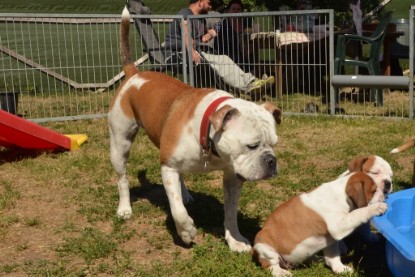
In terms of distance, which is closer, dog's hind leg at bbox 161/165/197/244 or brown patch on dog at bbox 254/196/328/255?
brown patch on dog at bbox 254/196/328/255

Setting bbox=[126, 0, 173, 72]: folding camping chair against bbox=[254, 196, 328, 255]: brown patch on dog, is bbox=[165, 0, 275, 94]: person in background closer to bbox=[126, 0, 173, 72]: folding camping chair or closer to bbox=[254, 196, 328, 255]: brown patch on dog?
bbox=[126, 0, 173, 72]: folding camping chair

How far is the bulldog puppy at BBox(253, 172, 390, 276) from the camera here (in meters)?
3.52

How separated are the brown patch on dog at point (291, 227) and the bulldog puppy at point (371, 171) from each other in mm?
493

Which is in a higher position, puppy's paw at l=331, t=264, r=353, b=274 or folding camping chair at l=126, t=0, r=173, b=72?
folding camping chair at l=126, t=0, r=173, b=72

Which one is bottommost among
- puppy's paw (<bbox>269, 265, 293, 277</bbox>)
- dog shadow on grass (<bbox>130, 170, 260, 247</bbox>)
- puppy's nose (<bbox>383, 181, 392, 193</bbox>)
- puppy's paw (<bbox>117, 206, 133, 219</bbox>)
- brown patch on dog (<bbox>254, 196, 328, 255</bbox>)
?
dog shadow on grass (<bbox>130, 170, 260, 247</bbox>)

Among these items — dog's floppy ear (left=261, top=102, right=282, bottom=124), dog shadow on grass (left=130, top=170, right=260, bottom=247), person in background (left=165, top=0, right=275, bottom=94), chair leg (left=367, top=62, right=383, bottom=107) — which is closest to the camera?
dog's floppy ear (left=261, top=102, right=282, bottom=124)

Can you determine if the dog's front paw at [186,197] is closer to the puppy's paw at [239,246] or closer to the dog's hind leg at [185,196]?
the dog's hind leg at [185,196]

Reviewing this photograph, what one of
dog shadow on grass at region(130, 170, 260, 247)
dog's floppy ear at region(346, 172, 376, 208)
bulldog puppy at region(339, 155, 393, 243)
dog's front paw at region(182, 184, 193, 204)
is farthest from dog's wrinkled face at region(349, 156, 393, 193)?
dog's front paw at region(182, 184, 193, 204)

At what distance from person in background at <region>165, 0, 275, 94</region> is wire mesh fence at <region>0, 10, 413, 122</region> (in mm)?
18

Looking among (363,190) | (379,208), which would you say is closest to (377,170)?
(363,190)

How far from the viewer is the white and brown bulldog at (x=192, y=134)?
3.49m

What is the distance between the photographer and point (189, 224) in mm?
4031

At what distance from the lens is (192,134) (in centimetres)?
384

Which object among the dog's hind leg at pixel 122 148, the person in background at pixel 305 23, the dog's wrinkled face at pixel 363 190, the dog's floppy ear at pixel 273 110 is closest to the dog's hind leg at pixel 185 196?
the dog's hind leg at pixel 122 148
